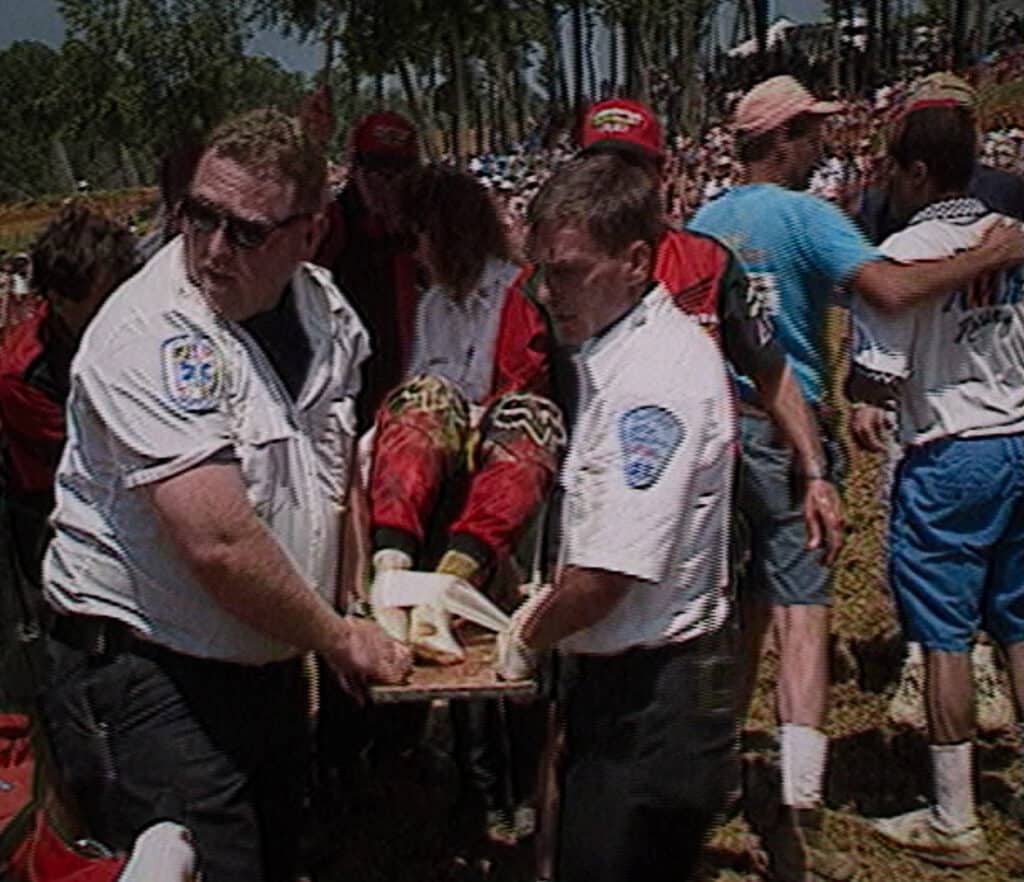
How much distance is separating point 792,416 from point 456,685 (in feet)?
3.93

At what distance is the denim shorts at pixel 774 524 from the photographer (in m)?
3.70

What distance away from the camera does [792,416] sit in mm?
3564

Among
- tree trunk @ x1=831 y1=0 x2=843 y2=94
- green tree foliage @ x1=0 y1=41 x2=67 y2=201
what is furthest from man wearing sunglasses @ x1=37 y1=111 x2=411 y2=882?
tree trunk @ x1=831 y1=0 x2=843 y2=94

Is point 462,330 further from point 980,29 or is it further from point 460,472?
point 980,29

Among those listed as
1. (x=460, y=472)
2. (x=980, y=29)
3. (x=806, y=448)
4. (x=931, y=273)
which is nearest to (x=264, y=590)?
(x=460, y=472)

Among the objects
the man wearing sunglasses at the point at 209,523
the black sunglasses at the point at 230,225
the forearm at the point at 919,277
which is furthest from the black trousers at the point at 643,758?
the forearm at the point at 919,277

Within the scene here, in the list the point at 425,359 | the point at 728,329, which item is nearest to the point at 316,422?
the point at 728,329

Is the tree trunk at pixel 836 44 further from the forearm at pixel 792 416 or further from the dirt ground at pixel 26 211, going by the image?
the forearm at pixel 792 416

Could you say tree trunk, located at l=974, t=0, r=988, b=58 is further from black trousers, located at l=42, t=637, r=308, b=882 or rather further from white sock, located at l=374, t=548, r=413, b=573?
black trousers, located at l=42, t=637, r=308, b=882

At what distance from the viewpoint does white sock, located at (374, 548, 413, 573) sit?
304 centimetres

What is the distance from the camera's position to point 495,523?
310cm

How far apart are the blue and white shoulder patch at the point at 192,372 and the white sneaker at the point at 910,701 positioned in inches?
114

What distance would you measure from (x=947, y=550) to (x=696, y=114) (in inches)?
1097

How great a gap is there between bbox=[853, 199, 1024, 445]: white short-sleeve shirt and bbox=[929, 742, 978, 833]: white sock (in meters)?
0.77
